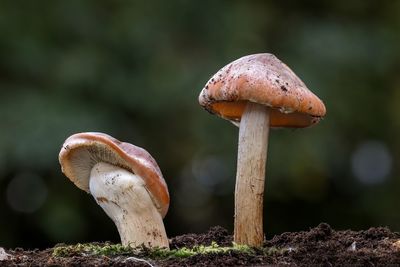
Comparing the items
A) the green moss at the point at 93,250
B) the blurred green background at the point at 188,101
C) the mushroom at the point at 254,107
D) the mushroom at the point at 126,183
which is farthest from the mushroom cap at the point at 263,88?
the blurred green background at the point at 188,101

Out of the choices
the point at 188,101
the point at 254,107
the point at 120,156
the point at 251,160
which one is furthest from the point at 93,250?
the point at 188,101

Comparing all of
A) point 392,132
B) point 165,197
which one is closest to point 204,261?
point 165,197

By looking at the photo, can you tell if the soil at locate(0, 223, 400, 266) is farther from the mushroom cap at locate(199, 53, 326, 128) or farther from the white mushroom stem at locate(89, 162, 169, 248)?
the mushroom cap at locate(199, 53, 326, 128)

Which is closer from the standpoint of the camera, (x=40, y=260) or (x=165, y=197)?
(x=40, y=260)

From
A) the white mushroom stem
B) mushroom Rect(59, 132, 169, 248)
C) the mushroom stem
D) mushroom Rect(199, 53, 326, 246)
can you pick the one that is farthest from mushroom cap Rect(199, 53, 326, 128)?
the white mushroom stem

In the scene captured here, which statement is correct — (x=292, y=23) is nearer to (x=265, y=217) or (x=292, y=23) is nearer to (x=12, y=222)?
(x=265, y=217)

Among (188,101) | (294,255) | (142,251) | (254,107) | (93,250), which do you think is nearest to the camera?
(294,255)

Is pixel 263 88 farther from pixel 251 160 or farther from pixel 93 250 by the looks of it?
pixel 93 250
